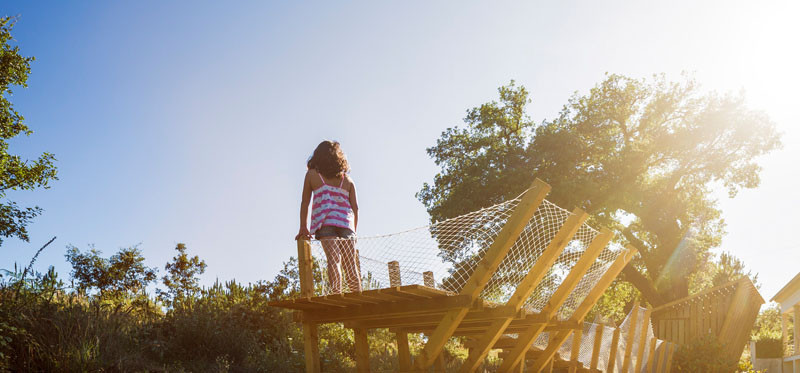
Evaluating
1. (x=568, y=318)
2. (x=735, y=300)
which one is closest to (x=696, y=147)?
(x=735, y=300)

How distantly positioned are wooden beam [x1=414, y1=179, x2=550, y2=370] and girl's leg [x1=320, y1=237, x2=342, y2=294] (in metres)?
0.98

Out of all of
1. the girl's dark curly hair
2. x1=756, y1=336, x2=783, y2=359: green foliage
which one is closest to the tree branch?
x1=756, y1=336, x2=783, y2=359: green foliage

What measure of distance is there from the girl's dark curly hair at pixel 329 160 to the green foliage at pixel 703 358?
10437 millimetres

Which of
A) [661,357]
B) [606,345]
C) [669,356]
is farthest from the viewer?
[669,356]

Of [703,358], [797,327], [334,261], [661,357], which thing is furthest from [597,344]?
[797,327]

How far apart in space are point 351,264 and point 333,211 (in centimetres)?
51

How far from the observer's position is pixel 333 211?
18.5 ft

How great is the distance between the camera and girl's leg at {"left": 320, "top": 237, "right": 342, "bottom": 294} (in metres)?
5.46

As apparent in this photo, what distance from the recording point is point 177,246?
1405 centimetres

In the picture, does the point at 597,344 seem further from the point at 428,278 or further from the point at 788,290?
the point at 788,290

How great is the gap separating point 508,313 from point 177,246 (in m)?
10.2

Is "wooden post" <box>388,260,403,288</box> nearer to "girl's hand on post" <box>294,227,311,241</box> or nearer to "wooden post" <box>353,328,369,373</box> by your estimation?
"wooden post" <box>353,328,369,373</box>

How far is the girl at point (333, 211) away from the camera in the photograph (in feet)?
18.1

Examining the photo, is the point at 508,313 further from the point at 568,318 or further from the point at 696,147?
the point at 696,147
